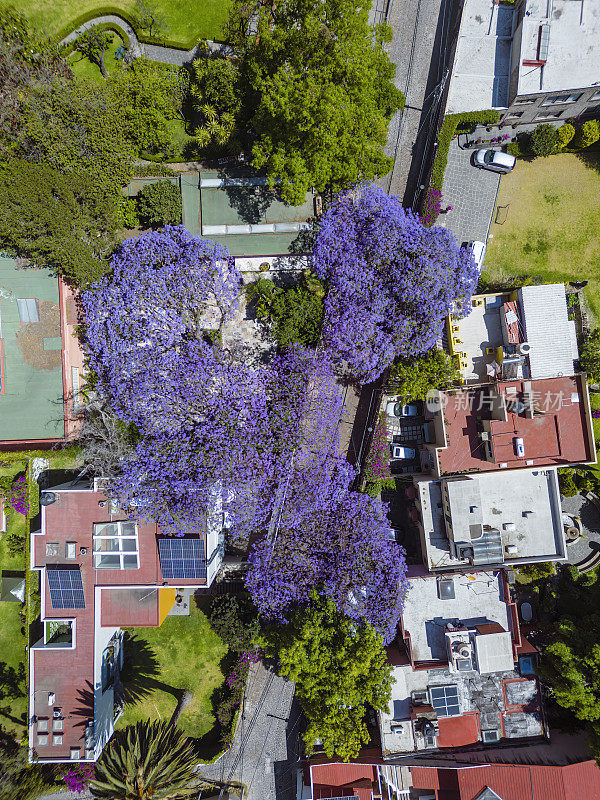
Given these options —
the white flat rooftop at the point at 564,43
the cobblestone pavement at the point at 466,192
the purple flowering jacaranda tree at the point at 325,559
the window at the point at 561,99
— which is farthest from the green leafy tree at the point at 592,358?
the purple flowering jacaranda tree at the point at 325,559

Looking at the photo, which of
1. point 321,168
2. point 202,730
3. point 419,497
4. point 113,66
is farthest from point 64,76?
point 202,730

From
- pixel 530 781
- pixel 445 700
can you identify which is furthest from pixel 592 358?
pixel 530 781

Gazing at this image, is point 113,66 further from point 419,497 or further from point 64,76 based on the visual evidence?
point 419,497

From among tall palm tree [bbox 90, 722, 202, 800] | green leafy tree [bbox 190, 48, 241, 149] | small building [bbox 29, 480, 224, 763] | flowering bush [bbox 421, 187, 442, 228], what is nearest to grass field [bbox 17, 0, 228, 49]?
green leafy tree [bbox 190, 48, 241, 149]

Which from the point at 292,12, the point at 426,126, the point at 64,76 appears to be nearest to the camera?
the point at 292,12

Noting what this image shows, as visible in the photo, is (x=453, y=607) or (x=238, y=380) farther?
(x=453, y=607)

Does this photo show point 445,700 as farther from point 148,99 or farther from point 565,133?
point 148,99
